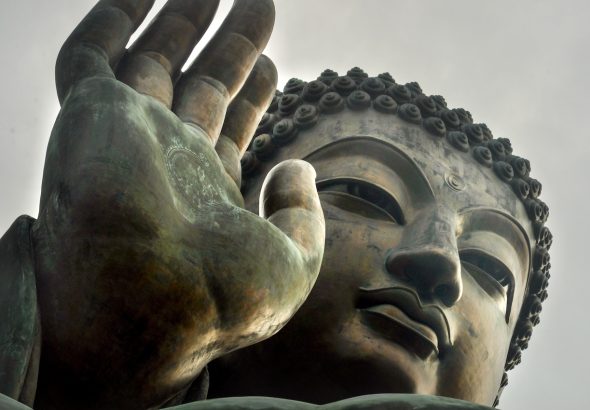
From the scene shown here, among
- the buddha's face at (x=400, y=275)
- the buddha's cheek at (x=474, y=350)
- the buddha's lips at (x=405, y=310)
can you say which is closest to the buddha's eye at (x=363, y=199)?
the buddha's face at (x=400, y=275)

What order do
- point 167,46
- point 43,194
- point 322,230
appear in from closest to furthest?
point 43,194
point 322,230
point 167,46

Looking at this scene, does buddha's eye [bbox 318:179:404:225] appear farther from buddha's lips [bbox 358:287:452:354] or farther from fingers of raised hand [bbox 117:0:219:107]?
fingers of raised hand [bbox 117:0:219:107]

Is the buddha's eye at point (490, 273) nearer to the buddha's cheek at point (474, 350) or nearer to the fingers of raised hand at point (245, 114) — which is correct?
the buddha's cheek at point (474, 350)

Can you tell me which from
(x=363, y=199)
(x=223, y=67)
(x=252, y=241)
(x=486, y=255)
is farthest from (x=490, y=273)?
(x=252, y=241)

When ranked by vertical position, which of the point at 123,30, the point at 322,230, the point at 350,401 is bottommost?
the point at 350,401

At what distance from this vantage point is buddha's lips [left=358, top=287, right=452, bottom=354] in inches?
160

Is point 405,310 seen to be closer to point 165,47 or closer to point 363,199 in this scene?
point 363,199

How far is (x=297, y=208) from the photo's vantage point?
11.7 feet

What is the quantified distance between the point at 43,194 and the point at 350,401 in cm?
124

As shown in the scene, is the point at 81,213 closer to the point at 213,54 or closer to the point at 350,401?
the point at 350,401

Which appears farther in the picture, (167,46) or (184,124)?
(167,46)

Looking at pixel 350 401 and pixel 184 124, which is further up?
pixel 184 124

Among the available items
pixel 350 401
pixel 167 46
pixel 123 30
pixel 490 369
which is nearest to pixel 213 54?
pixel 167 46

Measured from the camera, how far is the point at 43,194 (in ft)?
10.8
